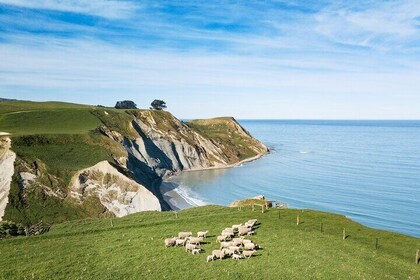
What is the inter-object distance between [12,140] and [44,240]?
4281 centimetres

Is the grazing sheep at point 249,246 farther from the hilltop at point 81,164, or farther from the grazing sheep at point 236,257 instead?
the hilltop at point 81,164

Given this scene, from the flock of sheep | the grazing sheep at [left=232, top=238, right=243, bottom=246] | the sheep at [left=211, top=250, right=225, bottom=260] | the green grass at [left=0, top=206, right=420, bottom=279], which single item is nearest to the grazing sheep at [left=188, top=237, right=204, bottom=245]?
the flock of sheep

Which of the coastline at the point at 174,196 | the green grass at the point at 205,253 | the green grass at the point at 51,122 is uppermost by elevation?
the green grass at the point at 51,122

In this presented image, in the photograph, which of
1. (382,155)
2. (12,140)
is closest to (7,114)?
(12,140)

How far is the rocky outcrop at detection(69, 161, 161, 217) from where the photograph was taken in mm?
65188

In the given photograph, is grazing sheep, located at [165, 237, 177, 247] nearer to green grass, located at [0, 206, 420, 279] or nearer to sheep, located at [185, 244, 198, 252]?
green grass, located at [0, 206, 420, 279]

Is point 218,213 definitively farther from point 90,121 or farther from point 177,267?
point 90,121

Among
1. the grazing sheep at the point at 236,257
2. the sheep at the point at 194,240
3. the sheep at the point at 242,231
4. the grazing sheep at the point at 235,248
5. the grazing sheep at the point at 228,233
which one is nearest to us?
the grazing sheep at the point at 236,257

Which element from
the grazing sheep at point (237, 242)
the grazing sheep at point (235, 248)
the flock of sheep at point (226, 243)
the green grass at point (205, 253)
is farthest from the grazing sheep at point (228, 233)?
the grazing sheep at point (235, 248)

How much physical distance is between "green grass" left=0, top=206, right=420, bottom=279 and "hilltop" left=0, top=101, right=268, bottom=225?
2015cm

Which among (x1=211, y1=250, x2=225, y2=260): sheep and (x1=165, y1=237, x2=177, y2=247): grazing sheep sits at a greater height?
(x1=211, y1=250, x2=225, y2=260): sheep

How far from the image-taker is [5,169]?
63031mm

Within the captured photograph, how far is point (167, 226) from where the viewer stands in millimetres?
38938

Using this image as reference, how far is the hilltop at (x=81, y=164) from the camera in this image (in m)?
60.4
